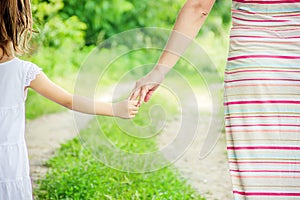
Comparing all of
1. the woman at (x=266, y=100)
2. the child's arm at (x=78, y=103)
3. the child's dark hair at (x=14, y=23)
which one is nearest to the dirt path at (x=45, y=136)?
the child's arm at (x=78, y=103)

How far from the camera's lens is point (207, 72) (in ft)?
30.2

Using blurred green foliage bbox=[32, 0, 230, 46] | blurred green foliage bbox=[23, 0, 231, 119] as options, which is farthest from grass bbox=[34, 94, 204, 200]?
blurred green foliage bbox=[32, 0, 230, 46]

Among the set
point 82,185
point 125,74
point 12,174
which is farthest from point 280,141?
point 125,74

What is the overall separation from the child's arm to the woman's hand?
42mm

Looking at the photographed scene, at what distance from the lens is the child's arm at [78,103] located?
8.35ft

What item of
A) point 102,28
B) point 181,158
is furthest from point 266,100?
point 102,28

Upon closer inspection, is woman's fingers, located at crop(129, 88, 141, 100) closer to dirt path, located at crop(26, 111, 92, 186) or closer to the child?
the child

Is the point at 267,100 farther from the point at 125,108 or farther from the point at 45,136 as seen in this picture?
the point at 45,136

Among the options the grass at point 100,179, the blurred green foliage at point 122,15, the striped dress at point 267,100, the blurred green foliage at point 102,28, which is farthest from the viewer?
the blurred green foliage at point 122,15

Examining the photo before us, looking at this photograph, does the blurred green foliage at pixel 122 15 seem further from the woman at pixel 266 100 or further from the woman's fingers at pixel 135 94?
the woman at pixel 266 100

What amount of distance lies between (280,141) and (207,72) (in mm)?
7094

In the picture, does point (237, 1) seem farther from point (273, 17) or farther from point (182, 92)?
point (182, 92)

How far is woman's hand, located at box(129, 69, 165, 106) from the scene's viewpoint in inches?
101

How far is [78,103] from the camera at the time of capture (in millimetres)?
2652
